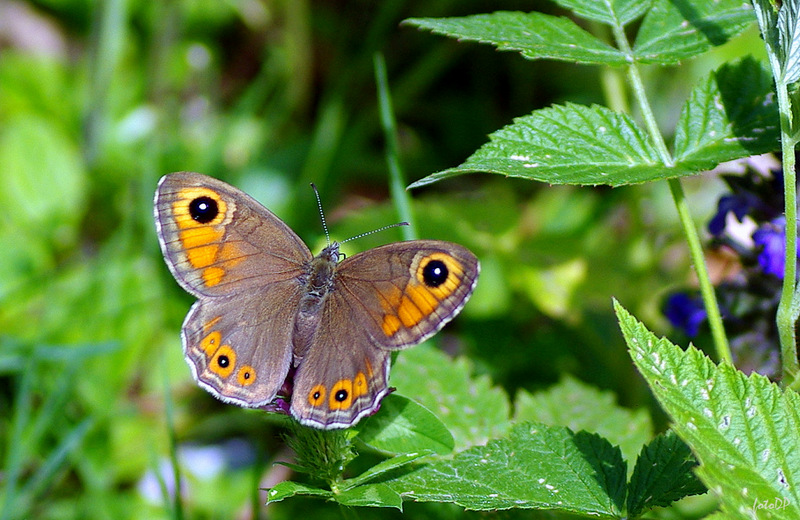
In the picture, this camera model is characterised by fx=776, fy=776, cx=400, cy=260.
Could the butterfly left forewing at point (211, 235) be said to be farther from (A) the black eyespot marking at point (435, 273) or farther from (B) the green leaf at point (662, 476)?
(B) the green leaf at point (662, 476)

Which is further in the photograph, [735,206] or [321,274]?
[735,206]

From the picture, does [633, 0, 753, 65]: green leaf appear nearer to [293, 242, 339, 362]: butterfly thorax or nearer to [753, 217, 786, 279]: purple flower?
[753, 217, 786, 279]: purple flower

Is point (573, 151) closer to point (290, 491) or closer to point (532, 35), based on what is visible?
point (532, 35)

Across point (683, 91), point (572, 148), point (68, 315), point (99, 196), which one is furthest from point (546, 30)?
point (99, 196)

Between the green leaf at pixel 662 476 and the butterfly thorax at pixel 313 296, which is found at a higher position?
the butterfly thorax at pixel 313 296

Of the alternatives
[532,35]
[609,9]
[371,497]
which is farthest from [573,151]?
[371,497]

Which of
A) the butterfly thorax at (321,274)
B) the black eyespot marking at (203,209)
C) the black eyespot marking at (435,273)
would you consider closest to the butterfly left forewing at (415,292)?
the black eyespot marking at (435,273)
